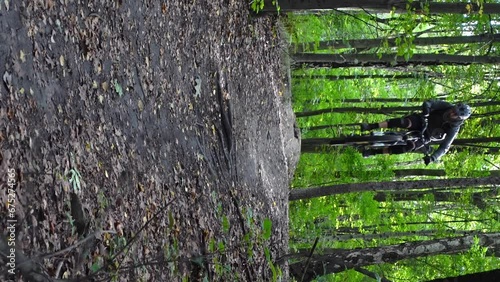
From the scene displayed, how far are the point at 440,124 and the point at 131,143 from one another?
20.7 feet

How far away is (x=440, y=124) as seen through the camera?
1039cm

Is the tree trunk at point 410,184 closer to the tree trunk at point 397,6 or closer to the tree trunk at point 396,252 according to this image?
the tree trunk at point 396,252

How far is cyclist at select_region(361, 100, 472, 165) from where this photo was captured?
10109 millimetres

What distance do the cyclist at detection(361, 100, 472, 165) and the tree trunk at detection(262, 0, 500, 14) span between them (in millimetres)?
1854

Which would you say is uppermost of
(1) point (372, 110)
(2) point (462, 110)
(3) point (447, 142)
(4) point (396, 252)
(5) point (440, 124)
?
(2) point (462, 110)

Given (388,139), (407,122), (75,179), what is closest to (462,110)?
(407,122)

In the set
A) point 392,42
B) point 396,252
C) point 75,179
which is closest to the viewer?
point 75,179

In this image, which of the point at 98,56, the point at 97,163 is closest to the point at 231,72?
the point at 98,56

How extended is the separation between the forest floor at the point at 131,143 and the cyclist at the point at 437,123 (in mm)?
2582

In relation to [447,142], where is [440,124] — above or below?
above

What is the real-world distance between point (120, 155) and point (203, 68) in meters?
2.78

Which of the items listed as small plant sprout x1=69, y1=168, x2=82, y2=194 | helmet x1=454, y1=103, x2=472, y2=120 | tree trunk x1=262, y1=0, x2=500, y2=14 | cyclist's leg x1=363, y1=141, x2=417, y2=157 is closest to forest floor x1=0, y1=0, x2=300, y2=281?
small plant sprout x1=69, y1=168, x2=82, y2=194

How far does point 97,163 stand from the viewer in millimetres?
5152

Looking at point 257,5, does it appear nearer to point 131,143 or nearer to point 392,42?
point 392,42
